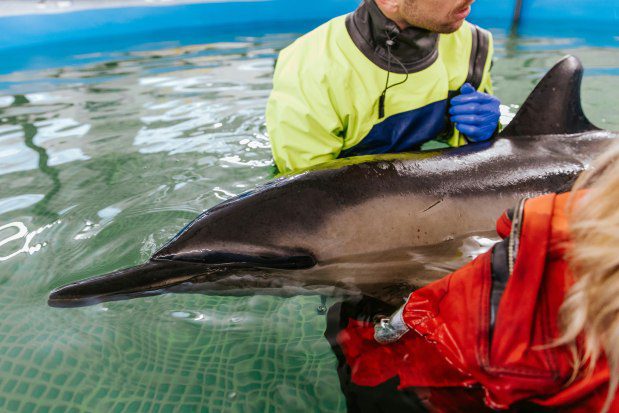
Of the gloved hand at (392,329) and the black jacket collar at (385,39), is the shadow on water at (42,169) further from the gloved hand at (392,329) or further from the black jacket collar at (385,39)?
the gloved hand at (392,329)

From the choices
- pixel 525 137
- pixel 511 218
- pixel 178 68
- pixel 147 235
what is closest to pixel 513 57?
pixel 178 68

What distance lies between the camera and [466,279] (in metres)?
1.45

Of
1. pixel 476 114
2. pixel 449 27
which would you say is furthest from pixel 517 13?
pixel 449 27

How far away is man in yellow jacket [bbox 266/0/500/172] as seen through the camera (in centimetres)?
318

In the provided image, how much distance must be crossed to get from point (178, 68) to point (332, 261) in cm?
661

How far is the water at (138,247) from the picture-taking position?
2395 millimetres

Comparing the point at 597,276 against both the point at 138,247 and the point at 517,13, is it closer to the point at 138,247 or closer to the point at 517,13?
the point at 138,247

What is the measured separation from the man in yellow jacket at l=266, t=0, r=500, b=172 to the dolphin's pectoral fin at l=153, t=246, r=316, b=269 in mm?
1017

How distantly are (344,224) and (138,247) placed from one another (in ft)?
5.02

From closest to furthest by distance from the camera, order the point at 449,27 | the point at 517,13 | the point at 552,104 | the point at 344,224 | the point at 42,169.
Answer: the point at 344,224
the point at 552,104
the point at 449,27
the point at 42,169
the point at 517,13

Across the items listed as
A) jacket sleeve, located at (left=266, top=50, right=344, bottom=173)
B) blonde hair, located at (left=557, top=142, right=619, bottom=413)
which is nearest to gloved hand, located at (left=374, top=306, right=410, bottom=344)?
blonde hair, located at (left=557, top=142, right=619, bottom=413)

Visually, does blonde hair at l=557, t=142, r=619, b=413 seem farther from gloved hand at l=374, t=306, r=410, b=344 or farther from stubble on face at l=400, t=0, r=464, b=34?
stubble on face at l=400, t=0, r=464, b=34

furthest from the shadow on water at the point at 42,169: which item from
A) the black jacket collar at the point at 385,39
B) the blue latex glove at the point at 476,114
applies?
the blue latex glove at the point at 476,114

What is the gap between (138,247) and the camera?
327 centimetres
